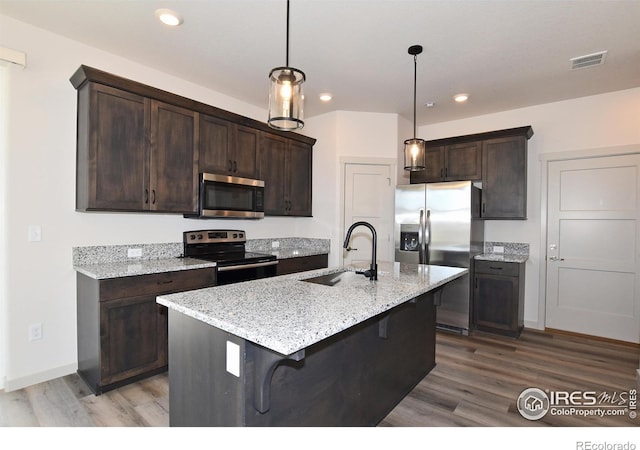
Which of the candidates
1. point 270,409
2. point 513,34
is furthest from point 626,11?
point 270,409

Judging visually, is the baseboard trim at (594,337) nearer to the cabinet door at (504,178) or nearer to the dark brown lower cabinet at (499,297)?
the dark brown lower cabinet at (499,297)

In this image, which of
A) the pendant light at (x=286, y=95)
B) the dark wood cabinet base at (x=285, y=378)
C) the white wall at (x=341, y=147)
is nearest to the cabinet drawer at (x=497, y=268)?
the white wall at (x=341, y=147)

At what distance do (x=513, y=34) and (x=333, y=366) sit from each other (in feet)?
8.92

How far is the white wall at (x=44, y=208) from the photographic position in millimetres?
2473

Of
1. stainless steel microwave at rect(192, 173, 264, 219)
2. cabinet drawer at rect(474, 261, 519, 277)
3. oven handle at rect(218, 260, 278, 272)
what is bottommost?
cabinet drawer at rect(474, 261, 519, 277)

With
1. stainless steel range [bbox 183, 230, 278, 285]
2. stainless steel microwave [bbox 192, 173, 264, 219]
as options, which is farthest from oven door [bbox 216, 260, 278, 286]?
stainless steel microwave [bbox 192, 173, 264, 219]

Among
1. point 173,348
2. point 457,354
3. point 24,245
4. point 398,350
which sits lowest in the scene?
point 457,354

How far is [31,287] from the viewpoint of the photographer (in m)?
2.55

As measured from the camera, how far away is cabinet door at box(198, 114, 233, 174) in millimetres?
3260

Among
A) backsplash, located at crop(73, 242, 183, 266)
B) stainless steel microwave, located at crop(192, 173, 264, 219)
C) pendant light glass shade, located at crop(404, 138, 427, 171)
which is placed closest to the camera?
pendant light glass shade, located at crop(404, 138, 427, 171)

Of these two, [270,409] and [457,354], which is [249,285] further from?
[457,354]

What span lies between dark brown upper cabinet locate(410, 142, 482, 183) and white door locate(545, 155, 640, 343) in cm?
87

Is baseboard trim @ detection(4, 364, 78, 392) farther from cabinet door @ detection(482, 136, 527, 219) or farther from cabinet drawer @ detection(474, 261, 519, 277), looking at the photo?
cabinet door @ detection(482, 136, 527, 219)

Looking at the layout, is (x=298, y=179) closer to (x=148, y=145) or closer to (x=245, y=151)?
(x=245, y=151)
